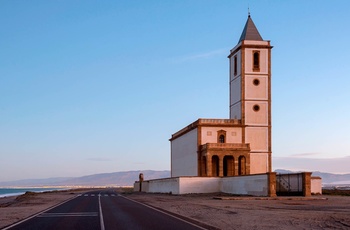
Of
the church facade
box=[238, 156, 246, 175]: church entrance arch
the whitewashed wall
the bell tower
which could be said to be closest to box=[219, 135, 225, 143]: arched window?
the church facade

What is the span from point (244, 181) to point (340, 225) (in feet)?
109

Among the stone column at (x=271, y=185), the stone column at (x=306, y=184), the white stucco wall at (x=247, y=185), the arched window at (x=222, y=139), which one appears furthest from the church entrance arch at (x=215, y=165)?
the stone column at (x=271, y=185)

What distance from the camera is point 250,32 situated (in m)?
77.4

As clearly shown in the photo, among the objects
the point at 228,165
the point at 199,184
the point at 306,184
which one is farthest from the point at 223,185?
the point at 306,184

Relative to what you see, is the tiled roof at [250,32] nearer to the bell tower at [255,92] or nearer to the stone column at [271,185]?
the bell tower at [255,92]

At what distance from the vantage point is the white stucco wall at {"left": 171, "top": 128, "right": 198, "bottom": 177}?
75000mm

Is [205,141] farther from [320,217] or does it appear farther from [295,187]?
[320,217]

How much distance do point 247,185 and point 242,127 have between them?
70.6 feet

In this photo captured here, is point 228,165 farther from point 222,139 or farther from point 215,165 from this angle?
point 222,139

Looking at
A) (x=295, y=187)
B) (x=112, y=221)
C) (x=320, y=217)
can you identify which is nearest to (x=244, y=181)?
(x=295, y=187)

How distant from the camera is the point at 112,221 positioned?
72.8 ft

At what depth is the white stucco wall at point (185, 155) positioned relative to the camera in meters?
75.0

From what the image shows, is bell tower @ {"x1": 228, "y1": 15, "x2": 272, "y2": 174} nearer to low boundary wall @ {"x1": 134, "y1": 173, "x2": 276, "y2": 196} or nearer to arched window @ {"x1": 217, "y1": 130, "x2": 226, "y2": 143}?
arched window @ {"x1": 217, "y1": 130, "x2": 226, "y2": 143}

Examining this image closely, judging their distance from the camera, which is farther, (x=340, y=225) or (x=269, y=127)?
(x=269, y=127)
